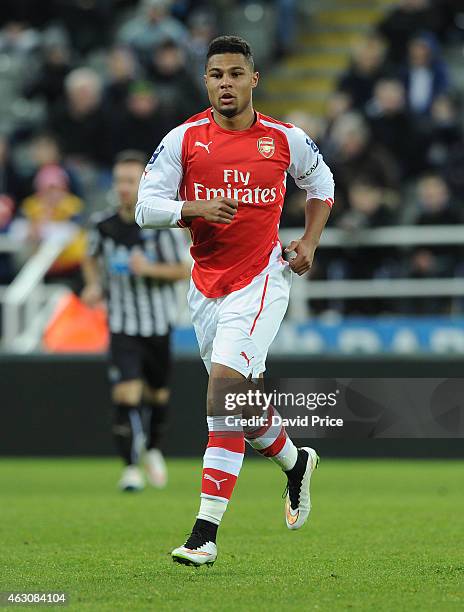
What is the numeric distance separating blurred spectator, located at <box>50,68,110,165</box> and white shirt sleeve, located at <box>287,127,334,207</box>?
10380 millimetres

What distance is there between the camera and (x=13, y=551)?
674 centimetres

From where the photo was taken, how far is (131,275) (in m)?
11.0

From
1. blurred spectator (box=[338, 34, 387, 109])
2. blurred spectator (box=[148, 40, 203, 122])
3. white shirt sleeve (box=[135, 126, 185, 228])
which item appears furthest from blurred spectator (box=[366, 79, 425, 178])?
white shirt sleeve (box=[135, 126, 185, 228])

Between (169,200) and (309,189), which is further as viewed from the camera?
(309,189)

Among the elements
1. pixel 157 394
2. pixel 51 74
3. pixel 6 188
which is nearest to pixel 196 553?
pixel 157 394

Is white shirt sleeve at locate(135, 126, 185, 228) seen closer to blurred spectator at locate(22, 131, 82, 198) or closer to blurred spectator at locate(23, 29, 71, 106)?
blurred spectator at locate(22, 131, 82, 198)

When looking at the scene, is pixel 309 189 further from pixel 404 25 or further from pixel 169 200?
pixel 404 25

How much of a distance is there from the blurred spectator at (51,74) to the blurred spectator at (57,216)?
8.96ft

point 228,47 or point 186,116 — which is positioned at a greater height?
point 228,47

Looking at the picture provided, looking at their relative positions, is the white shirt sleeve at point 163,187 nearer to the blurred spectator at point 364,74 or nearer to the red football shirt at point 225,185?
the red football shirt at point 225,185

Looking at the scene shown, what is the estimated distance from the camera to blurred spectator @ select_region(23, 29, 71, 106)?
18484 millimetres

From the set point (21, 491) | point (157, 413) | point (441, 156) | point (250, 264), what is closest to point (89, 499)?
point (21, 491)

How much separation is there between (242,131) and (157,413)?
211 inches

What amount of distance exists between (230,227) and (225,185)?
0.65 ft
